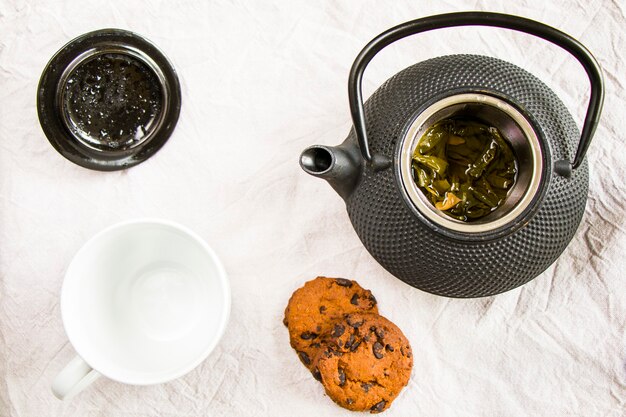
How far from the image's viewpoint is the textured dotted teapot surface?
0.69 m

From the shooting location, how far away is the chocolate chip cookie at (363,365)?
2.86ft

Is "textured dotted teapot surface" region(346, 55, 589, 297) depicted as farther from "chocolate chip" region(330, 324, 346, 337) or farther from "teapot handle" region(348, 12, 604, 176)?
"chocolate chip" region(330, 324, 346, 337)

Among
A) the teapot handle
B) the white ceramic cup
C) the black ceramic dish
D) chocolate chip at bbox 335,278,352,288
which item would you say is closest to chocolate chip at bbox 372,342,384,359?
chocolate chip at bbox 335,278,352,288

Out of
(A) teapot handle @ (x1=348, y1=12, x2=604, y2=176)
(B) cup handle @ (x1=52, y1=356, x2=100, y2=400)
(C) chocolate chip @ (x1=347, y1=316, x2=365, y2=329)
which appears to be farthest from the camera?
(C) chocolate chip @ (x1=347, y1=316, x2=365, y2=329)

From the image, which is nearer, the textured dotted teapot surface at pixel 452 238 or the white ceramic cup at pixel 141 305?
the textured dotted teapot surface at pixel 452 238

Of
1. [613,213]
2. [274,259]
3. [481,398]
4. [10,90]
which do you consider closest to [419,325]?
[481,398]

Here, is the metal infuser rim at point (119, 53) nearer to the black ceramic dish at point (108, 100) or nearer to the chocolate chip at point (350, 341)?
the black ceramic dish at point (108, 100)

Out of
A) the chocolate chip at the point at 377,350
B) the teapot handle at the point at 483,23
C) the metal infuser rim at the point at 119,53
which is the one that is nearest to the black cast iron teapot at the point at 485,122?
the teapot handle at the point at 483,23

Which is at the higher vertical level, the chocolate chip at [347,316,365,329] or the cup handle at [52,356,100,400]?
the chocolate chip at [347,316,365,329]

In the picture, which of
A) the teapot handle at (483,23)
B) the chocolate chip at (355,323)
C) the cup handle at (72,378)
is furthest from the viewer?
the chocolate chip at (355,323)

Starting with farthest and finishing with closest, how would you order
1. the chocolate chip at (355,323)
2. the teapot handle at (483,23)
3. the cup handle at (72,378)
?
1. the chocolate chip at (355,323)
2. the cup handle at (72,378)
3. the teapot handle at (483,23)

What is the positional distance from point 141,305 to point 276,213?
0.86 feet

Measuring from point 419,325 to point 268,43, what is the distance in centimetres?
52

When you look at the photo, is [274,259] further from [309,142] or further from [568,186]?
[568,186]
